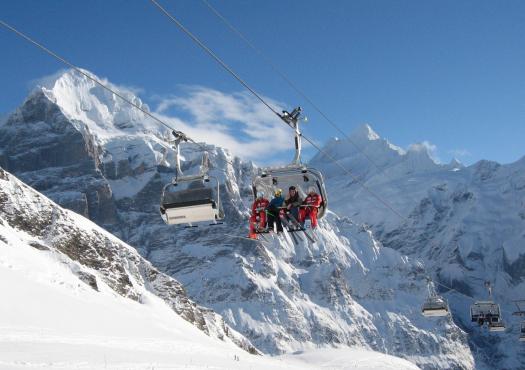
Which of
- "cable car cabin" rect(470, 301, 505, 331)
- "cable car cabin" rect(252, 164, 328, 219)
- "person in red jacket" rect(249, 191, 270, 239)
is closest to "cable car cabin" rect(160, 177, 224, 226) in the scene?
"person in red jacket" rect(249, 191, 270, 239)

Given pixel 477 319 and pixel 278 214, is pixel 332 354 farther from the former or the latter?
pixel 278 214

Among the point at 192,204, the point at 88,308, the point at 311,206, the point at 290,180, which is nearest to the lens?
the point at 192,204

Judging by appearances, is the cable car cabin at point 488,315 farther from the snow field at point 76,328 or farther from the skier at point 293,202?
the skier at point 293,202

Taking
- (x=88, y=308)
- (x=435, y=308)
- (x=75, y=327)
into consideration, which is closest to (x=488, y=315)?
(x=435, y=308)

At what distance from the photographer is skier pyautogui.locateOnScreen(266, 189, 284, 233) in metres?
25.3

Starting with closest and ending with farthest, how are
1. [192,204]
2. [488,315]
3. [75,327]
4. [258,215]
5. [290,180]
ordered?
1. [192,204]
2. [290,180]
3. [258,215]
4. [75,327]
5. [488,315]

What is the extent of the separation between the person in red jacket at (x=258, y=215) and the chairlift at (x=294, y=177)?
0.34m

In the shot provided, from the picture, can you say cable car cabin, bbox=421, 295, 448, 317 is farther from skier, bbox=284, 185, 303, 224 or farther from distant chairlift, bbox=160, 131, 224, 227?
distant chairlift, bbox=160, 131, 224, 227

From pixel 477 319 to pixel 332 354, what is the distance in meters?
79.8

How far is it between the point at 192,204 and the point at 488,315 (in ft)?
113

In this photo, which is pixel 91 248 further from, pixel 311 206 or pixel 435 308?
pixel 311 206

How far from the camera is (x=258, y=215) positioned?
84.3 ft

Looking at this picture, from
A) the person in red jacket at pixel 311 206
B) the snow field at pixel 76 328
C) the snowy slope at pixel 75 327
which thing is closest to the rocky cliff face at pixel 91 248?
the snowy slope at pixel 75 327

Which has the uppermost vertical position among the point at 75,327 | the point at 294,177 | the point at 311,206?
the point at 75,327
